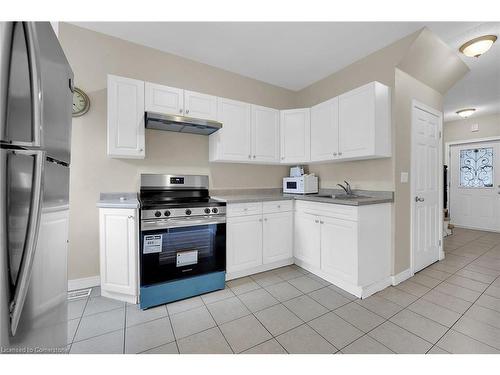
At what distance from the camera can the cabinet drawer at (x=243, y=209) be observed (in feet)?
7.70

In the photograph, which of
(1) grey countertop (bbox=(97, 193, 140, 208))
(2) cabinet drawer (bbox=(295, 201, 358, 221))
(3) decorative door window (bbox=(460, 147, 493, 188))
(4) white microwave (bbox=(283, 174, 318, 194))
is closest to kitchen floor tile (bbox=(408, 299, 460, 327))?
(2) cabinet drawer (bbox=(295, 201, 358, 221))

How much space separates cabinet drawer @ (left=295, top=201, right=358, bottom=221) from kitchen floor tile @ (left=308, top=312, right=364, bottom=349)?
2.90 ft

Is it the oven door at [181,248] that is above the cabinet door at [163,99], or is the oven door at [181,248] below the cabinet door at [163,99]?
below

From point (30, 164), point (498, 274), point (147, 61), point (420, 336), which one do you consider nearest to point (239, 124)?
point (147, 61)

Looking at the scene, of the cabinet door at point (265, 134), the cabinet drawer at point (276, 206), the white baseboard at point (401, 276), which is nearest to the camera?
Answer: the white baseboard at point (401, 276)

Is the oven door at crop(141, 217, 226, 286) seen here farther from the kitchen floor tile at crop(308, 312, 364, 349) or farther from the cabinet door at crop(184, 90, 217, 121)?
the cabinet door at crop(184, 90, 217, 121)

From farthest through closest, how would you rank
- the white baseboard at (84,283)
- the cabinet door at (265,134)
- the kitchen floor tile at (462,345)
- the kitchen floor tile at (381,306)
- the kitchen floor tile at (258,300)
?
1. the cabinet door at (265,134)
2. the white baseboard at (84,283)
3. the kitchen floor tile at (258,300)
4. the kitchen floor tile at (381,306)
5. the kitchen floor tile at (462,345)

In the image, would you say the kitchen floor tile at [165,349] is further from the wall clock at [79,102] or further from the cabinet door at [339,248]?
the wall clock at [79,102]

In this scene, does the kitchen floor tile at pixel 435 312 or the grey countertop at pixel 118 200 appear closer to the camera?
the kitchen floor tile at pixel 435 312

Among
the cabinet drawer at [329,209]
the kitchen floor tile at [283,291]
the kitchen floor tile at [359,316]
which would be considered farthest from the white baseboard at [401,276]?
the kitchen floor tile at [283,291]

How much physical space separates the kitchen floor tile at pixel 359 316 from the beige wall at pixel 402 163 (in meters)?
0.78

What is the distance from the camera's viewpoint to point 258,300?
202 centimetres

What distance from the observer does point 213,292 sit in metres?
2.17
